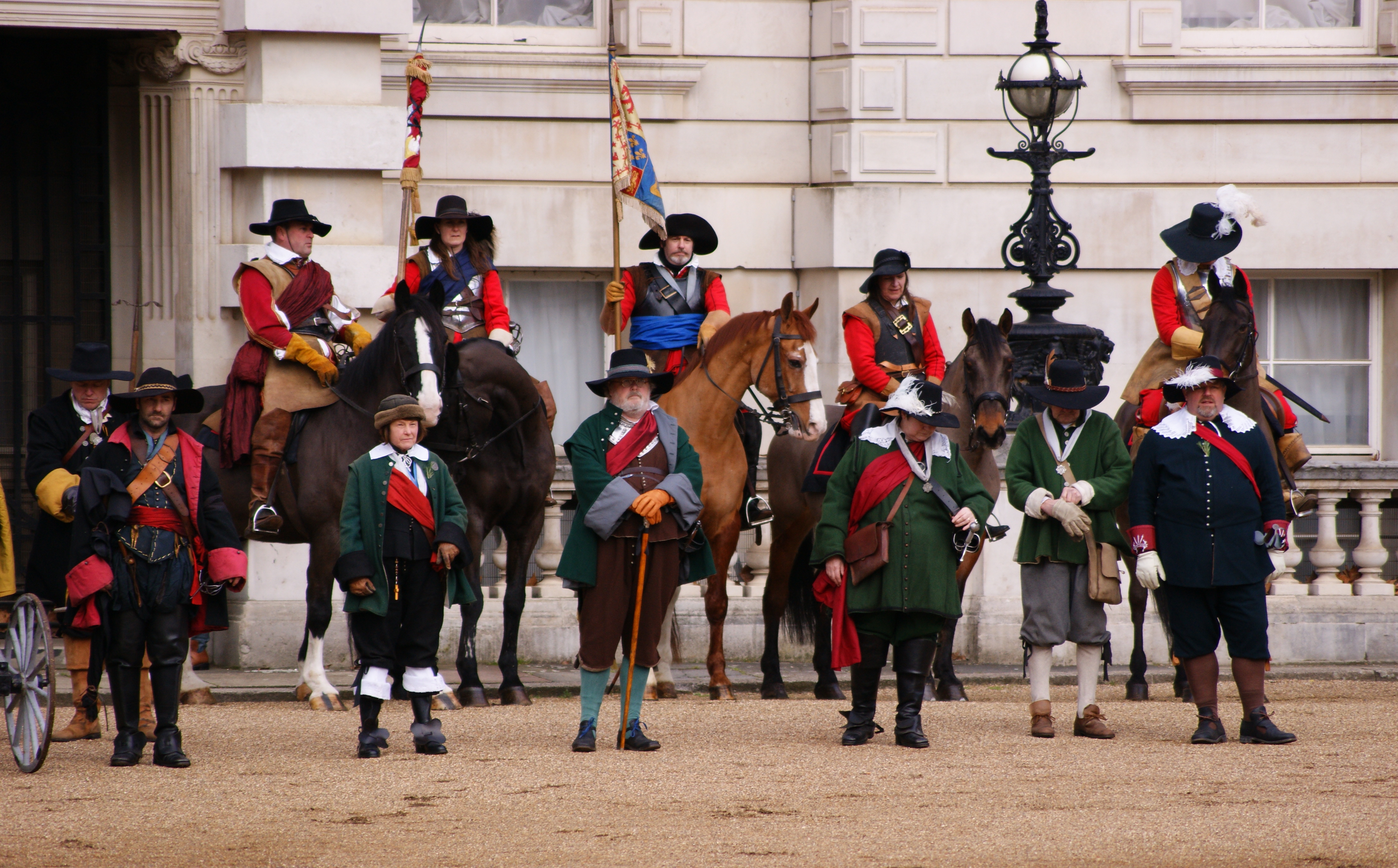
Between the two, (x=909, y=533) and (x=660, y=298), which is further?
(x=660, y=298)

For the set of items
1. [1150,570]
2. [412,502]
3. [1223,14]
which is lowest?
[1150,570]

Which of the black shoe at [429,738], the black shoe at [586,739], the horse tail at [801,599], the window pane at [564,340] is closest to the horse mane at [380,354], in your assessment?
the black shoe at [429,738]

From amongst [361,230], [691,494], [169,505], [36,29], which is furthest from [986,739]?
[36,29]

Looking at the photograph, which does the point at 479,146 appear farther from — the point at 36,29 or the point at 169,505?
the point at 169,505

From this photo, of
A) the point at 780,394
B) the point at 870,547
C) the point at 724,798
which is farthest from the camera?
the point at 780,394

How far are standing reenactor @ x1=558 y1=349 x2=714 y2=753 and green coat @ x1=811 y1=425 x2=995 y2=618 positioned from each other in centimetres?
67

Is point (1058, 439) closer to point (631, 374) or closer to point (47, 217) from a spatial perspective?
point (631, 374)

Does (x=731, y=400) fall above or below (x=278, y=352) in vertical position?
below

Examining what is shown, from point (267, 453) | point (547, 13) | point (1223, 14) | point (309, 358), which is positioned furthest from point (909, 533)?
point (1223, 14)

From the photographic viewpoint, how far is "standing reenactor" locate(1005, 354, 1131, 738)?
29.8ft

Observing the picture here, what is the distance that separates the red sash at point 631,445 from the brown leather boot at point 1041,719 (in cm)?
238

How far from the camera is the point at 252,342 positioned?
34.2ft

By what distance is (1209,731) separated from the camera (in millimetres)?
8945

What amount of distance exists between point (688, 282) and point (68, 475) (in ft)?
12.6
